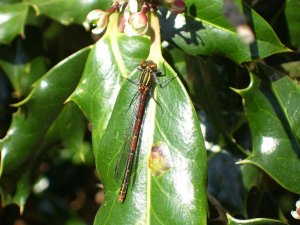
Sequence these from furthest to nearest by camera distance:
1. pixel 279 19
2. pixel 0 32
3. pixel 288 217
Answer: pixel 0 32 < pixel 288 217 < pixel 279 19

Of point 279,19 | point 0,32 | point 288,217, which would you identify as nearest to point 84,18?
point 0,32

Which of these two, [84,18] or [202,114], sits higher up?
[84,18]

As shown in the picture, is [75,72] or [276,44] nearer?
[276,44]

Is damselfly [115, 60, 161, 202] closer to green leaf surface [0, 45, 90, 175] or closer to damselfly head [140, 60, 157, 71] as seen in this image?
damselfly head [140, 60, 157, 71]

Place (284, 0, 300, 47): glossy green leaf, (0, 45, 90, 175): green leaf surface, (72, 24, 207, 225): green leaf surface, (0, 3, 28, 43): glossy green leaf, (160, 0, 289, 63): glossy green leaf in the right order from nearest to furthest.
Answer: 1. (72, 24, 207, 225): green leaf surface
2. (160, 0, 289, 63): glossy green leaf
3. (284, 0, 300, 47): glossy green leaf
4. (0, 45, 90, 175): green leaf surface
5. (0, 3, 28, 43): glossy green leaf

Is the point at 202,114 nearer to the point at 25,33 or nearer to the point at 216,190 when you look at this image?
the point at 216,190

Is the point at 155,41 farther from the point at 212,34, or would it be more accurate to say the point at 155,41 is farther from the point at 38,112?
the point at 38,112

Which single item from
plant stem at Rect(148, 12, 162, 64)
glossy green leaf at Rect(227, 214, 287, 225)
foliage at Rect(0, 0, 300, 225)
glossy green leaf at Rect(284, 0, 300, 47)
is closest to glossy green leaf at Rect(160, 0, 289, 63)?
foliage at Rect(0, 0, 300, 225)
